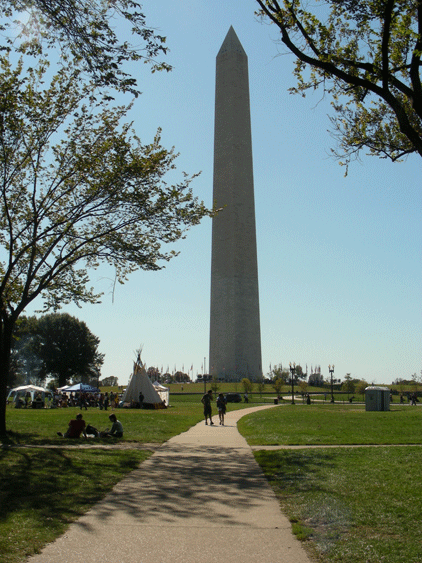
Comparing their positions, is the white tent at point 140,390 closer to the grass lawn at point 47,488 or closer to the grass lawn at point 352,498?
the grass lawn at point 352,498

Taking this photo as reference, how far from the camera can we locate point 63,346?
75.6 m

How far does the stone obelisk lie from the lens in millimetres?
73438

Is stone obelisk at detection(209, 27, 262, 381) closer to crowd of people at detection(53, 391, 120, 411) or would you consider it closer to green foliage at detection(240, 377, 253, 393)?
green foliage at detection(240, 377, 253, 393)

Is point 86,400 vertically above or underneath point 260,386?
underneath

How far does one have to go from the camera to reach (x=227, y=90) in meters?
72.6

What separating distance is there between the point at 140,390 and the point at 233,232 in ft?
123

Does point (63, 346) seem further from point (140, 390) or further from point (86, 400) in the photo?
point (140, 390)

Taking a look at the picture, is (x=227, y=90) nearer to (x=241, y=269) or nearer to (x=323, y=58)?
(x=241, y=269)

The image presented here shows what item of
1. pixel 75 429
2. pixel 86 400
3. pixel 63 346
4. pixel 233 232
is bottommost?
pixel 75 429

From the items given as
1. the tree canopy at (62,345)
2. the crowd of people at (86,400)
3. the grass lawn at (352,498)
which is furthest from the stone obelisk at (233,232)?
the grass lawn at (352,498)

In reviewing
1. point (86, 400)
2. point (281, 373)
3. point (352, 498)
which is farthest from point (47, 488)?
point (281, 373)

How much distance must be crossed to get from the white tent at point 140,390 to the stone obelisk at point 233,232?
34644 millimetres

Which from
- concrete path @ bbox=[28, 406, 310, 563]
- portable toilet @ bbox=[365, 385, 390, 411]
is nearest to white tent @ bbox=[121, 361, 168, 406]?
portable toilet @ bbox=[365, 385, 390, 411]

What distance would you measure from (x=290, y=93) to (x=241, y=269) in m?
63.2
